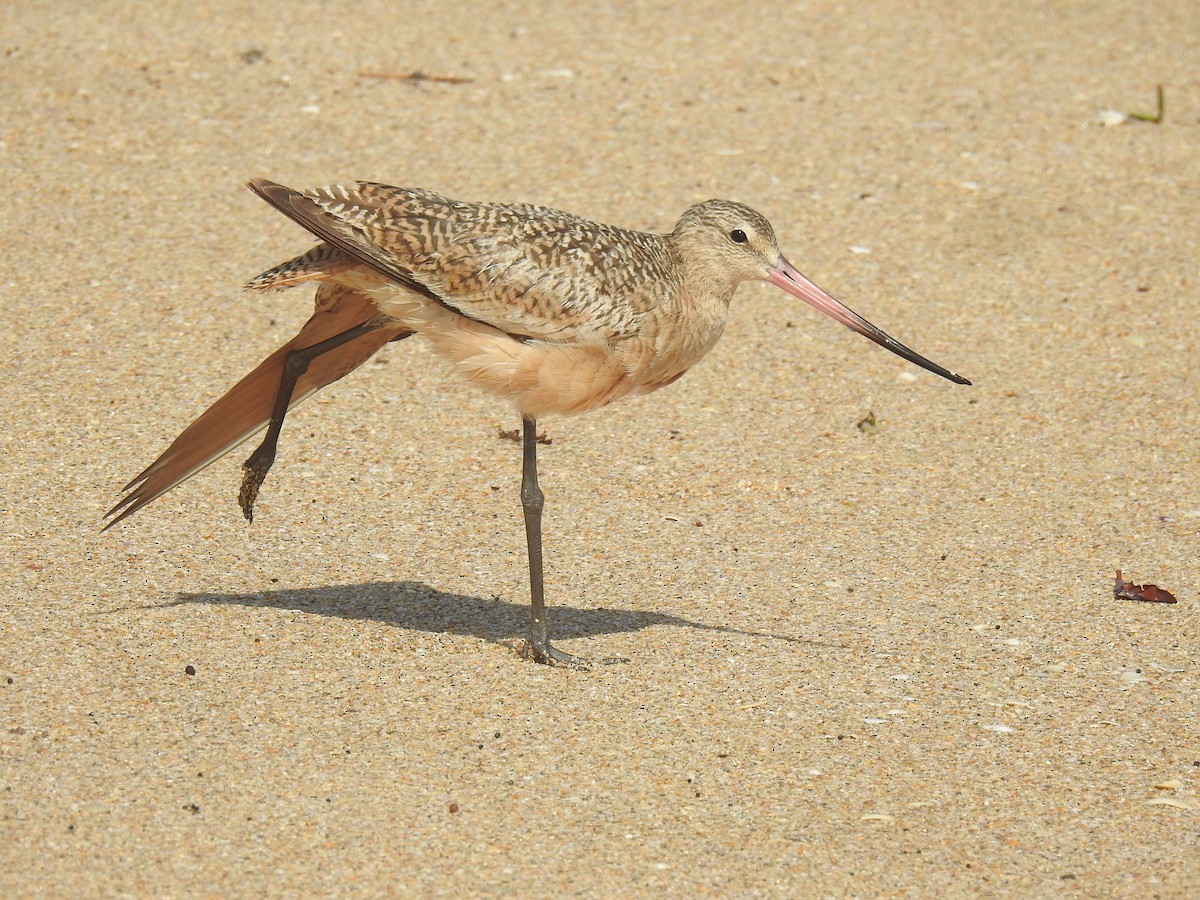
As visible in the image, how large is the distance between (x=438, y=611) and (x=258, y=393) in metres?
1.08

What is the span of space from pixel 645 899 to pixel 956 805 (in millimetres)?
1114

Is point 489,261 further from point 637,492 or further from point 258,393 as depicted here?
point 637,492

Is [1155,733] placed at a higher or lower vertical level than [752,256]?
lower

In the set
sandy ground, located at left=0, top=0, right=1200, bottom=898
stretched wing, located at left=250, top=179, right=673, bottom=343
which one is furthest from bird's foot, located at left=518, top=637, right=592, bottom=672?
stretched wing, located at left=250, top=179, right=673, bottom=343

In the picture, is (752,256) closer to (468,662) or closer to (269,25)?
(468,662)

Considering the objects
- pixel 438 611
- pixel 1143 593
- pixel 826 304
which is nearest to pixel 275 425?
pixel 438 611

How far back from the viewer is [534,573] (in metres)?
5.72

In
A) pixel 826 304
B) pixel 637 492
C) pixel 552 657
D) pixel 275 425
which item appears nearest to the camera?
pixel 552 657

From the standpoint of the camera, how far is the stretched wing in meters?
5.52

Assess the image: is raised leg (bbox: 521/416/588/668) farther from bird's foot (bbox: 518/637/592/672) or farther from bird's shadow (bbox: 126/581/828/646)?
bird's shadow (bbox: 126/581/828/646)

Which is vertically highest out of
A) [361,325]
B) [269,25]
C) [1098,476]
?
[269,25]

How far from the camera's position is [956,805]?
4.93 meters

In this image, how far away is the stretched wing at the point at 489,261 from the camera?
18.1 feet

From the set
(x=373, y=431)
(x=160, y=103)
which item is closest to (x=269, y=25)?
(x=160, y=103)
